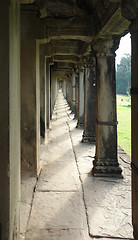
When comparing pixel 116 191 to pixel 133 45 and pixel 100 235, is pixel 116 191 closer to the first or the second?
pixel 100 235

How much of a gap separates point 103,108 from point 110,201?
1859mm

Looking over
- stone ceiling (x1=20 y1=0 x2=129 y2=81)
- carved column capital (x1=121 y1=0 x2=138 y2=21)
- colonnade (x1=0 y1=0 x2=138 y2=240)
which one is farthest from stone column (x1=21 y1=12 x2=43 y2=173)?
carved column capital (x1=121 y1=0 x2=138 y2=21)

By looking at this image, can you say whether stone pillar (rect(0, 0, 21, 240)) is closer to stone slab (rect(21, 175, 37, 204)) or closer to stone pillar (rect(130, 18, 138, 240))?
stone pillar (rect(130, 18, 138, 240))

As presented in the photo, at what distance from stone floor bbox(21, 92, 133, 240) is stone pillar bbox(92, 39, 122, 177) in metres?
0.27

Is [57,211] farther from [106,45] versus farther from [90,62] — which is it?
[90,62]

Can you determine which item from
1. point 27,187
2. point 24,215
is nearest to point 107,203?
point 24,215

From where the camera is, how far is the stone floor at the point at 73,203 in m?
2.80

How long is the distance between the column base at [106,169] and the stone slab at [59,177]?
42 cm

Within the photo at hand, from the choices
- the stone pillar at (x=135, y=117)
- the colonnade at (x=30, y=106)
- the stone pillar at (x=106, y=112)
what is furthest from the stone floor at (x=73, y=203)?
the stone pillar at (x=135, y=117)

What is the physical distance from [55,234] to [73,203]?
2.72 ft

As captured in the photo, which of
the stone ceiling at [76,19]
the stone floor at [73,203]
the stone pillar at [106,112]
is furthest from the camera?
the stone pillar at [106,112]

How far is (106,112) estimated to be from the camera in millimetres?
4699

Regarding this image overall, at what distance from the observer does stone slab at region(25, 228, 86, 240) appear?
8.75ft

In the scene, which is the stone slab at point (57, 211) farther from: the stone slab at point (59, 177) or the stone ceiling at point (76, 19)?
the stone ceiling at point (76, 19)
